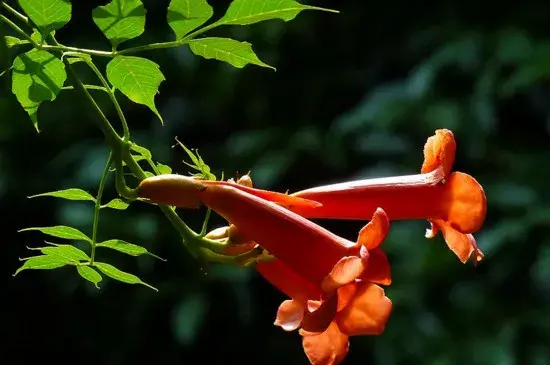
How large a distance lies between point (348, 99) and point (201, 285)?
0.45 metres

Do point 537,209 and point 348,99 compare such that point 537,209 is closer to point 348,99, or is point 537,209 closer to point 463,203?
point 348,99

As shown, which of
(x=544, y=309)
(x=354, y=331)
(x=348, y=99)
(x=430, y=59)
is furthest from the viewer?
(x=348, y=99)

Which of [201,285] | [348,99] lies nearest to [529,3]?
[348,99]

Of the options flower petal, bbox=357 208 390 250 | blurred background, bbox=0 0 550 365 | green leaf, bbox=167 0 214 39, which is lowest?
blurred background, bbox=0 0 550 365

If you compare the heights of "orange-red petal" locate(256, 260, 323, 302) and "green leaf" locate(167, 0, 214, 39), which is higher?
"green leaf" locate(167, 0, 214, 39)

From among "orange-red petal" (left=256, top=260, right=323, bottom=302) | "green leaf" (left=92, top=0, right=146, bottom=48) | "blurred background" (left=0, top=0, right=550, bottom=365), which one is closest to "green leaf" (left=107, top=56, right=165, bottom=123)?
"green leaf" (left=92, top=0, right=146, bottom=48)

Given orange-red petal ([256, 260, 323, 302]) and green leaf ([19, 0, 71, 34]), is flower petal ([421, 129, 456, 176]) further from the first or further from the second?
green leaf ([19, 0, 71, 34])

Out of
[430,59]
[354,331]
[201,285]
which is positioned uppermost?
[354,331]

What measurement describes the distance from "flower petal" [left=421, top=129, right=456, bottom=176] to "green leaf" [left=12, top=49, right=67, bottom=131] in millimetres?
233

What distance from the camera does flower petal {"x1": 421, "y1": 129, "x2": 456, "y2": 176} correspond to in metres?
0.61

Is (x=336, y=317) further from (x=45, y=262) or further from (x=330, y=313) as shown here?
(x=45, y=262)

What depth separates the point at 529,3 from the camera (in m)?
1.83

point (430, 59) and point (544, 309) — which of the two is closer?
point (544, 309)

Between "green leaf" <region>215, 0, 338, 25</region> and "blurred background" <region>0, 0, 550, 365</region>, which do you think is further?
"blurred background" <region>0, 0, 550, 365</region>
